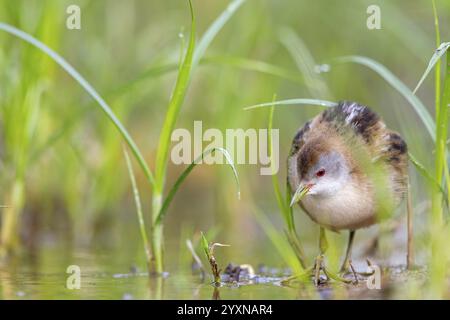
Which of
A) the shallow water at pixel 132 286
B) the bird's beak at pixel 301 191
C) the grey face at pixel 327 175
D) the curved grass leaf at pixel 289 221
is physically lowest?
the shallow water at pixel 132 286

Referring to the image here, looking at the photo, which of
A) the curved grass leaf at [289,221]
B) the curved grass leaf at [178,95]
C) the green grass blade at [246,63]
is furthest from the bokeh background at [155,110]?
the curved grass leaf at [289,221]

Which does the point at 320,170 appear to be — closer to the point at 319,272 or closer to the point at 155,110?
the point at 319,272

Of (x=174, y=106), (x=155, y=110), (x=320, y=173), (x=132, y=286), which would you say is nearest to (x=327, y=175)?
(x=320, y=173)

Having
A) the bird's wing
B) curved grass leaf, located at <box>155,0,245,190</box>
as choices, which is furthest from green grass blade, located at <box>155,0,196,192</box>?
the bird's wing

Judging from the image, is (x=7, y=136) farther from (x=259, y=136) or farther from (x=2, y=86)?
(x=259, y=136)

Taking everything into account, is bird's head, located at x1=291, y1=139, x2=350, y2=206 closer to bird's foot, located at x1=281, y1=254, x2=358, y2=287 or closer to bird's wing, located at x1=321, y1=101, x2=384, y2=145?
bird's wing, located at x1=321, y1=101, x2=384, y2=145

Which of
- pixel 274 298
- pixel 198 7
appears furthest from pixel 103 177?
pixel 198 7

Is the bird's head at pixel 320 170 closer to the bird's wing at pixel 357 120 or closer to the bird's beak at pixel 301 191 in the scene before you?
the bird's beak at pixel 301 191

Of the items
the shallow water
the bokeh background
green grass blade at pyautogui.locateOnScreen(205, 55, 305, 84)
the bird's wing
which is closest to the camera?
the shallow water
